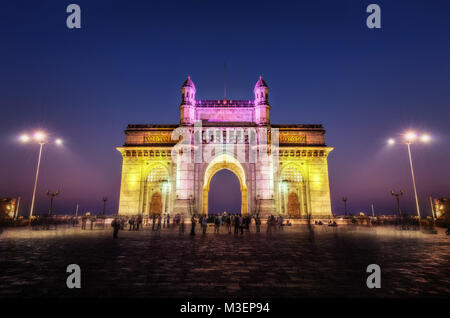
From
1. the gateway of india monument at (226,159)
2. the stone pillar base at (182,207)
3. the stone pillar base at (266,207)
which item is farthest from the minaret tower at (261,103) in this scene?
the stone pillar base at (182,207)

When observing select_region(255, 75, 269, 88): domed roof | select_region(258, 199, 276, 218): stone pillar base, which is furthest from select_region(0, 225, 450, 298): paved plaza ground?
select_region(255, 75, 269, 88): domed roof

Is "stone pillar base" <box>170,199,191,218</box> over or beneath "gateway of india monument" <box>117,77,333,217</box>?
beneath

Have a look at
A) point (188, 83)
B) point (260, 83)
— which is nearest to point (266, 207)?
point (260, 83)

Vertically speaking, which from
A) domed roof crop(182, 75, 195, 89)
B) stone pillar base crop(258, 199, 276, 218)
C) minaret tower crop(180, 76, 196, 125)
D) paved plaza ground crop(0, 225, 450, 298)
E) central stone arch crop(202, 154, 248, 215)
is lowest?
paved plaza ground crop(0, 225, 450, 298)

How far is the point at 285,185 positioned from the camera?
3472 cm

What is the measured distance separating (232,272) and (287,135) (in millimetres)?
32369

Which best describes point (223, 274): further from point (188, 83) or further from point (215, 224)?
point (188, 83)

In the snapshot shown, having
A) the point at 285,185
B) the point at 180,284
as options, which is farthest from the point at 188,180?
the point at 180,284

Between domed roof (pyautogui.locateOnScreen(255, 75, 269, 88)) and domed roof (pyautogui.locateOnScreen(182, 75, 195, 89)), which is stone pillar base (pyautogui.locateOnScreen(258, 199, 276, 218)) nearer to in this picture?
domed roof (pyautogui.locateOnScreen(255, 75, 269, 88))

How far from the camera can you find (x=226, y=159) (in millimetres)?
34562

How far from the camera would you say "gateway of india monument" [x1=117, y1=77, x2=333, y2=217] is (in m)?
32.3

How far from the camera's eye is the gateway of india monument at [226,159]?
32.3 meters
